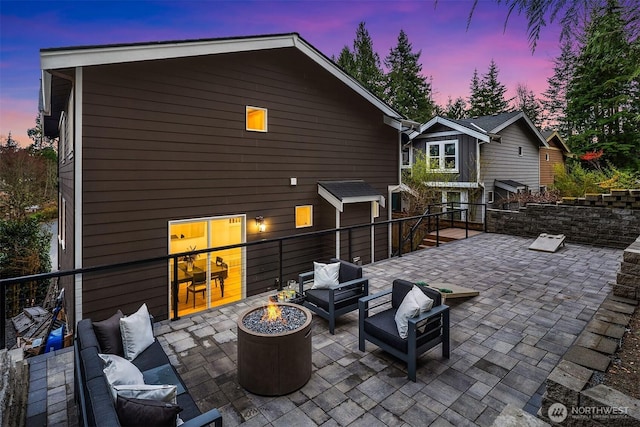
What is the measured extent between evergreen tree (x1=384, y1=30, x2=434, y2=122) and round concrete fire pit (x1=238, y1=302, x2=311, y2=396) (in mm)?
25245

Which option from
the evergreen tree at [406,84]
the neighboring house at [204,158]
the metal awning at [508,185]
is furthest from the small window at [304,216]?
the evergreen tree at [406,84]

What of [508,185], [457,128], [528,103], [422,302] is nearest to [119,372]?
[422,302]

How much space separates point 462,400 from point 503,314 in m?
2.25

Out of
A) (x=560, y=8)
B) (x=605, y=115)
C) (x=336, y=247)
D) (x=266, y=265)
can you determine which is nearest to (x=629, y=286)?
(x=560, y=8)

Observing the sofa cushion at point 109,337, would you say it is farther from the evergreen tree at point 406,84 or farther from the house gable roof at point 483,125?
the evergreen tree at point 406,84

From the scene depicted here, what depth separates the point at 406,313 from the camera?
3236mm

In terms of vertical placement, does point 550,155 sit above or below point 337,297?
above

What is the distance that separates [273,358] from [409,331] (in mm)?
1282

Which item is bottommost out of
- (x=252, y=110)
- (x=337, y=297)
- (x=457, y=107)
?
(x=337, y=297)

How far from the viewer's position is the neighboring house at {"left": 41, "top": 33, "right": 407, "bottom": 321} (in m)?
5.30

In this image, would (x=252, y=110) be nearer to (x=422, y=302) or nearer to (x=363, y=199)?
(x=363, y=199)

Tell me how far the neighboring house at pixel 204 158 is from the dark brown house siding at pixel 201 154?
22mm

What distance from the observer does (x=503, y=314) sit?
4617 mm

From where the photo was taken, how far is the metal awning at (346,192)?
26.9 feet
